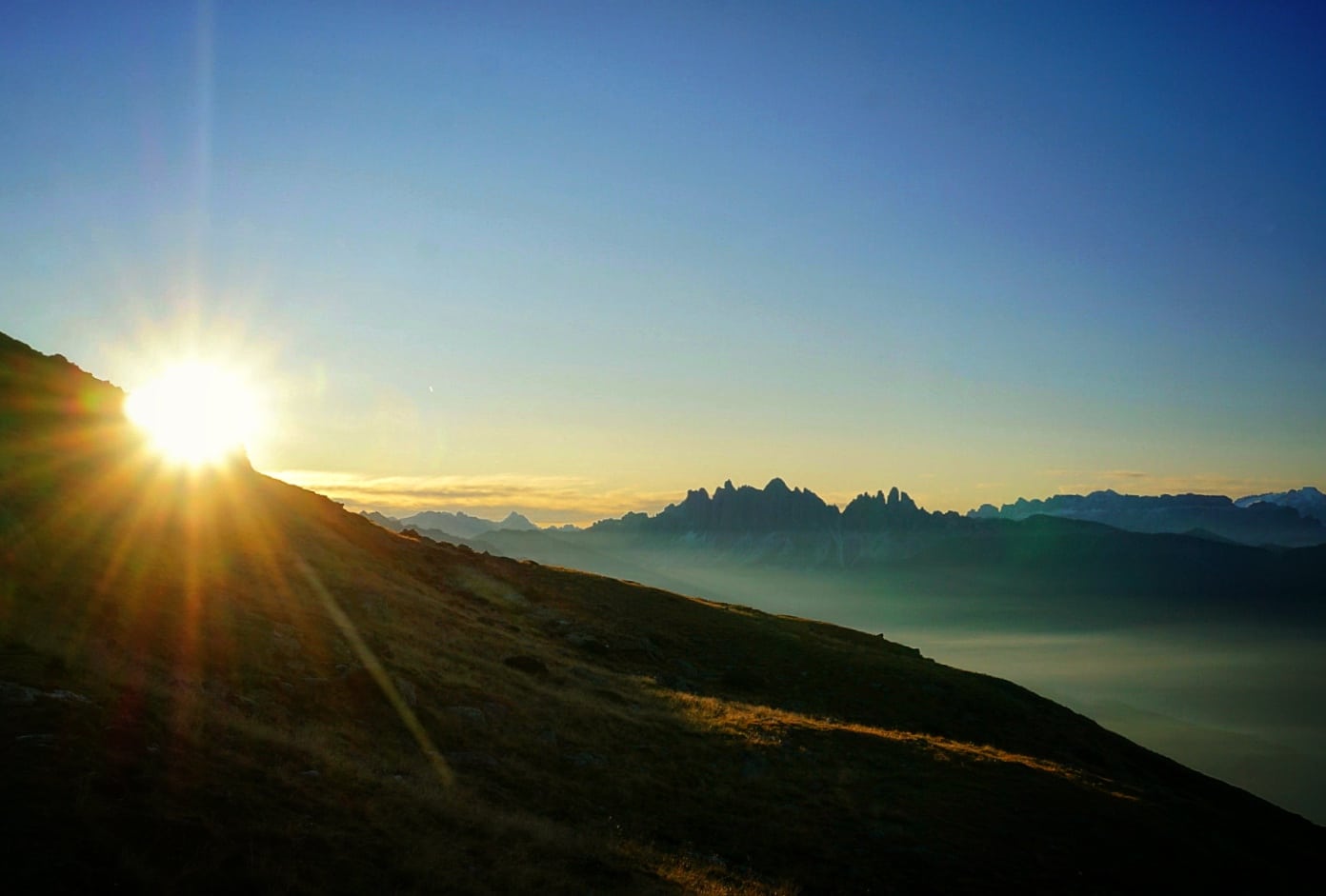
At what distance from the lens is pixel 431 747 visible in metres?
25.5

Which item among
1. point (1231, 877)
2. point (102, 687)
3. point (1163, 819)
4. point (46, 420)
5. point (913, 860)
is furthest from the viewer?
point (46, 420)

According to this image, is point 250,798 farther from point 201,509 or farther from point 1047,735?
point 1047,735

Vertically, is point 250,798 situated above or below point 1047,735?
above

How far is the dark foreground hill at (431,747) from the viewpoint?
14516 mm

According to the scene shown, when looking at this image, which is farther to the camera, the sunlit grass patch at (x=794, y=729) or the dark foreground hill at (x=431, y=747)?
the sunlit grass patch at (x=794, y=729)

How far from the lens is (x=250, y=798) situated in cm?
1552

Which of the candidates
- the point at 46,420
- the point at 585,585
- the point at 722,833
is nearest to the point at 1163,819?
the point at 722,833

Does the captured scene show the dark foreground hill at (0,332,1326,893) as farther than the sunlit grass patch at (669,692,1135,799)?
No

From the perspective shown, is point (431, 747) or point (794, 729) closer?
point (431, 747)

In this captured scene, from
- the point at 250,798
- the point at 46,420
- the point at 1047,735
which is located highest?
the point at 46,420

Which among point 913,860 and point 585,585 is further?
point 585,585

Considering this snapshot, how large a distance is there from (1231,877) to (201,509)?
197 ft

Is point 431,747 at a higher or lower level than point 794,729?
higher

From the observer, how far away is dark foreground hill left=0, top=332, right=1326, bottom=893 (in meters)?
14.5
